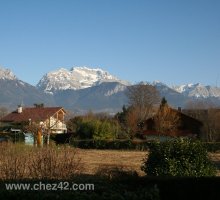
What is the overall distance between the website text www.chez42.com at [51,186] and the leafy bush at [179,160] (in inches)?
273

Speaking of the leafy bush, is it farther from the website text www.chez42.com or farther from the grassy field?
the website text www.chez42.com

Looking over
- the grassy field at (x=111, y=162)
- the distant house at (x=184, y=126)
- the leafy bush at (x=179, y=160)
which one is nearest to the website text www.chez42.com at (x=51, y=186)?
the leafy bush at (x=179, y=160)

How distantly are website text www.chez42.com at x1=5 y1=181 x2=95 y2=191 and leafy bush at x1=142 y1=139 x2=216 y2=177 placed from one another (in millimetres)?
6939

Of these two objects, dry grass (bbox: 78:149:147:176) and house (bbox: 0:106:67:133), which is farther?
house (bbox: 0:106:67:133)

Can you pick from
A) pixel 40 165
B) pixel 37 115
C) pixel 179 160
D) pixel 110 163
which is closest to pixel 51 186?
pixel 40 165

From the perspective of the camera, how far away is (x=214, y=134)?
6906 cm

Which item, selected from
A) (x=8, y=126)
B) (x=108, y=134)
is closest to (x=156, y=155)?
(x=108, y=134)

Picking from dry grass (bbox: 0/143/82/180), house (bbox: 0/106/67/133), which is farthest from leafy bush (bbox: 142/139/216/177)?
house (bbox: 0/106/67/133)

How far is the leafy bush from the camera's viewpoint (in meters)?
17.9

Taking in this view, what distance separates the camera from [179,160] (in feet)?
59.6

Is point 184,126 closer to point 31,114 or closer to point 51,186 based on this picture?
point 31,114

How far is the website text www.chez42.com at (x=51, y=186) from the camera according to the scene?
1079 cm

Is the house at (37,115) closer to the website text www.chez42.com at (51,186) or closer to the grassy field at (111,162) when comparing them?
the grassy field at (111,162)

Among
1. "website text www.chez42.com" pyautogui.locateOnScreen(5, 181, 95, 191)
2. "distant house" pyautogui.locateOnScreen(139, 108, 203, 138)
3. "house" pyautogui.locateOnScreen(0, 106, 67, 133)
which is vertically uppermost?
"house" pyautogui.locateOnScreen(0, 106, 67, 133)
